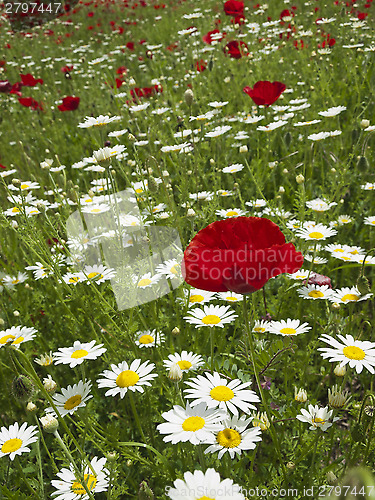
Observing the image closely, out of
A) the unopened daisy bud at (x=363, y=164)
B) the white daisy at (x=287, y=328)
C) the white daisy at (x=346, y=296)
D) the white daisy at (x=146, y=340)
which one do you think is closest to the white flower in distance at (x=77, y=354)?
the white daisy at (x=146, y=340)

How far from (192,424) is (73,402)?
1.50ft

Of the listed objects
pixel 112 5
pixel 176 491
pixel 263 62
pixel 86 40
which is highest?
pixel 112 5

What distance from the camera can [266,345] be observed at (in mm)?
1416

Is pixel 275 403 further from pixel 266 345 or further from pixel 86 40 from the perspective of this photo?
pixel 86 40

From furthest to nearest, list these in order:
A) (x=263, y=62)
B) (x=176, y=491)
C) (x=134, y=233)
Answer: (x=263, y=62) < (x=134, y=233) < (x=176, y=491)

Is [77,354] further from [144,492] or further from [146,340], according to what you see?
[144,492]

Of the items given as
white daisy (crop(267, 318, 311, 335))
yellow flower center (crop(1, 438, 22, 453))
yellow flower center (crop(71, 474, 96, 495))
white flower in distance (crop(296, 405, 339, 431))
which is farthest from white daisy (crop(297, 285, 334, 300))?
yellow flower center (crop(1, 438, 22, 453))

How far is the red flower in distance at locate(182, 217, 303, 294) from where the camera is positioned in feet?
2.43

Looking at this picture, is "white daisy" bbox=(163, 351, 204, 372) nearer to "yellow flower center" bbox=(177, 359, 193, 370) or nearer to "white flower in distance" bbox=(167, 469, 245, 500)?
"yellow flower center" bbox=(177, 359, 193, 370)

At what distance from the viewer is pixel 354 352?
1.08 metres

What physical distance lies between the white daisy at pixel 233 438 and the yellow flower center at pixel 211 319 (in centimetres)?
36

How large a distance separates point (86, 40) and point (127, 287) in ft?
25.8

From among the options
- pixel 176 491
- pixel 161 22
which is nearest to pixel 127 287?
pixel 176 491

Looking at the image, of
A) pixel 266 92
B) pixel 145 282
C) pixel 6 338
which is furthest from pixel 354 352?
pixel 266 92
